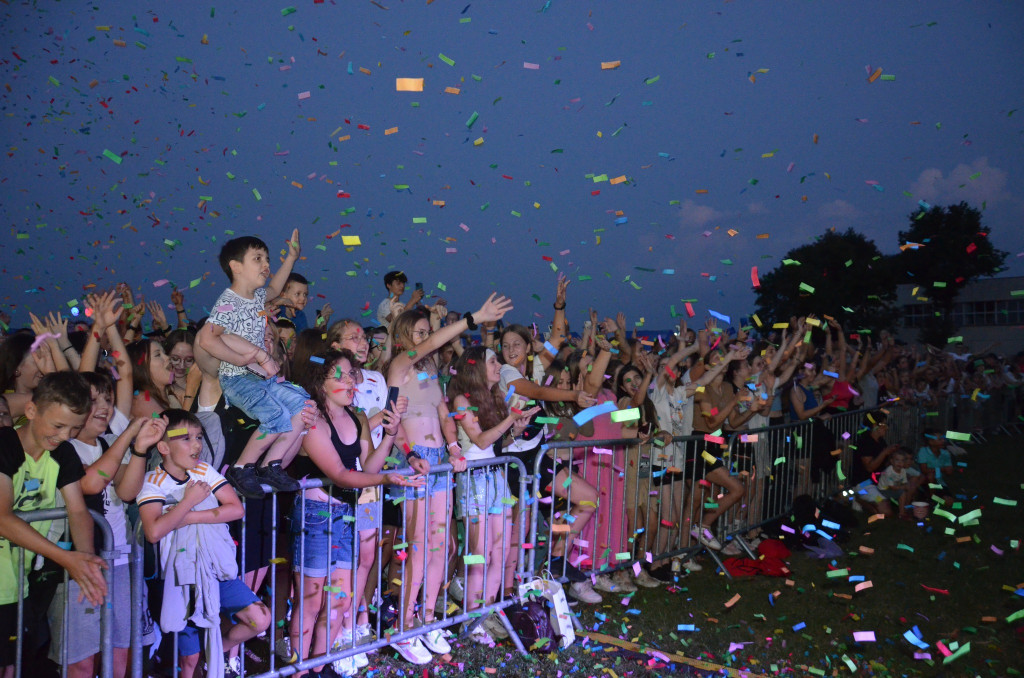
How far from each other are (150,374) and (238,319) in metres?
0.86

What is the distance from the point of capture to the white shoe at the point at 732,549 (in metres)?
8.41

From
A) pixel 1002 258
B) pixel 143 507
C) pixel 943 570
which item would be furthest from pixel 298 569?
pixel 1002 258

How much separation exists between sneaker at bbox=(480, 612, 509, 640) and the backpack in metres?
0.18

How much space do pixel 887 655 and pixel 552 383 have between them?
3.44 metres

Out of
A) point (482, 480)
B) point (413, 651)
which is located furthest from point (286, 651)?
point (482, 480)

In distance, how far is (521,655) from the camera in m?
5.41

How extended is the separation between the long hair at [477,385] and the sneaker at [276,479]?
1.77 m

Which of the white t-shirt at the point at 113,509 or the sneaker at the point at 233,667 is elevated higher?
the white t-shirt at the point at 113,509

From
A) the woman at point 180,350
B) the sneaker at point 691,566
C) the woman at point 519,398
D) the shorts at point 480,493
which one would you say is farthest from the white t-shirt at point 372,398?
the sneaker at point 691,566

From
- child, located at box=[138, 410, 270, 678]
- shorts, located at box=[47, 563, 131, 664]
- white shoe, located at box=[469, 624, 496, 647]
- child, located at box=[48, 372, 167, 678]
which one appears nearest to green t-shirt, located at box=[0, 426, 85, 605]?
child, located at box=[48, 372, 167, 678]

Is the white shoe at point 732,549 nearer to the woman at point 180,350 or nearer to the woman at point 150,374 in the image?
the woman at point 180,350

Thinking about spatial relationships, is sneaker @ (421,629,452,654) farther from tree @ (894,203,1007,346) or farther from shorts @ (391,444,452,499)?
tree @ (894,203,1007,346)

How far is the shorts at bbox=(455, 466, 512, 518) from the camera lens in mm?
5793

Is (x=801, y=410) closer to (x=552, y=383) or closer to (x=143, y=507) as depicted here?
(x=552, y=383)
